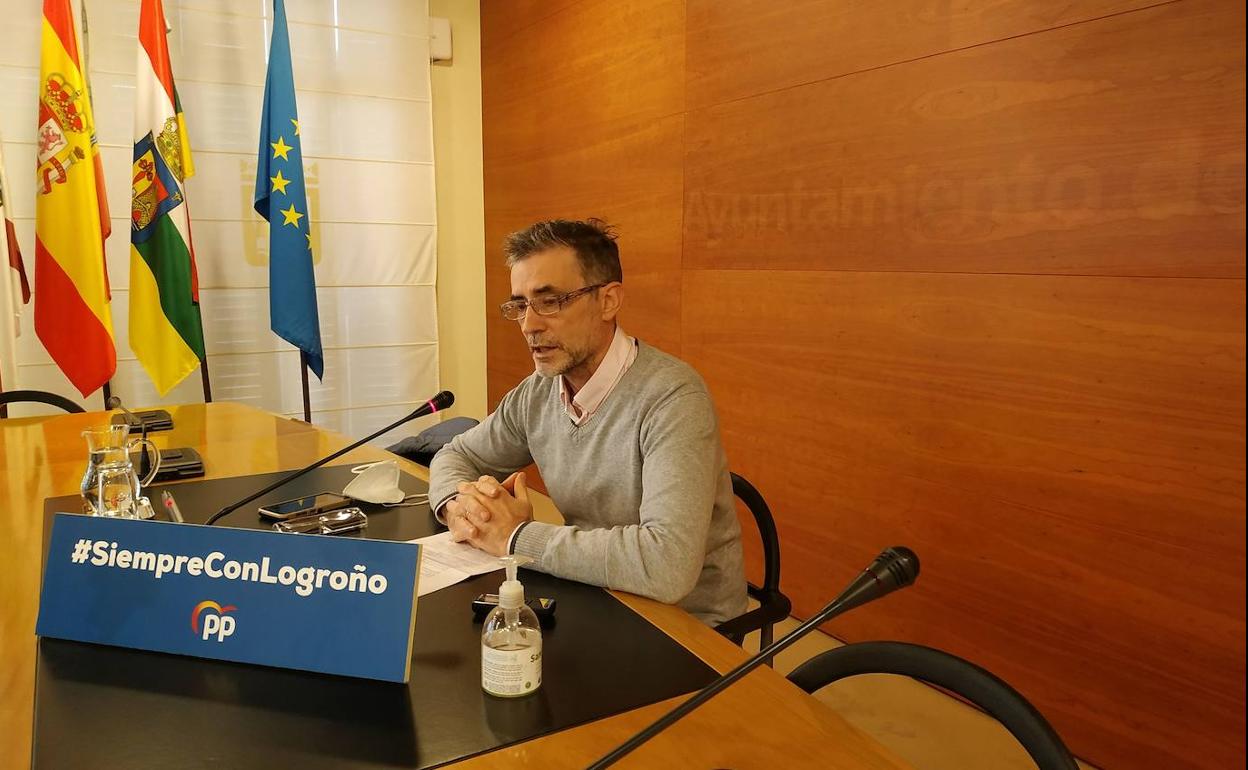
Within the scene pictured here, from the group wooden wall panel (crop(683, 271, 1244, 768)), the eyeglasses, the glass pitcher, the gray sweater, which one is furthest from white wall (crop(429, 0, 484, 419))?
the glass pitcher

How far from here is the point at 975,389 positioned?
7.66ft

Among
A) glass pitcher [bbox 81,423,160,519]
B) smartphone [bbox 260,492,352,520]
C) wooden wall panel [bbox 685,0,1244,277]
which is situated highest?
wooden wall panel [bbox 685,0,1244,277]

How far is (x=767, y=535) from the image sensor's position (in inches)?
69.7

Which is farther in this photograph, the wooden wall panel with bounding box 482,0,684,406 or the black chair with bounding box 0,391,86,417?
the wooden wall panel with bounding box 482,0,684,406

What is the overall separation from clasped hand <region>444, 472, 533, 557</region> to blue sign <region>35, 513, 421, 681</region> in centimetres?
41

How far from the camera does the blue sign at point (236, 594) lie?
1.07 meters

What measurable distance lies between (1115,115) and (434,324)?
11.0 feet

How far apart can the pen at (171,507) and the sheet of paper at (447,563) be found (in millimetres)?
461

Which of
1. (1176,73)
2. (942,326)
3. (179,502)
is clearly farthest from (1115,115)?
(179,502)

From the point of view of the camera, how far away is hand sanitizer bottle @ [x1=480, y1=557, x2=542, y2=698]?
1025mm

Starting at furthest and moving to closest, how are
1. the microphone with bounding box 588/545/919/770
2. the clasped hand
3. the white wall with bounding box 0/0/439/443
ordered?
the white wall with bounding box 0/0/439/443 < the clasped hand < the microphone with bounding box 588/545/919/770

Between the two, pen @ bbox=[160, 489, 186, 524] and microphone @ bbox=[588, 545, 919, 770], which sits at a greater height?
microphone @ bbox=[588, 545, 919, 770]

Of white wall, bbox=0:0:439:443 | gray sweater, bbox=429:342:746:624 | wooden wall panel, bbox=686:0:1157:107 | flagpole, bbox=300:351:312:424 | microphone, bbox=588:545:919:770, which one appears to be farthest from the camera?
flagpole, bbox=300:351:312:424

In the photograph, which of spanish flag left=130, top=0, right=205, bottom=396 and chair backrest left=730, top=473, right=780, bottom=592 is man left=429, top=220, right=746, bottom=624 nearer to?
chair backrest left=730, top=473, right=780, bottom=592
